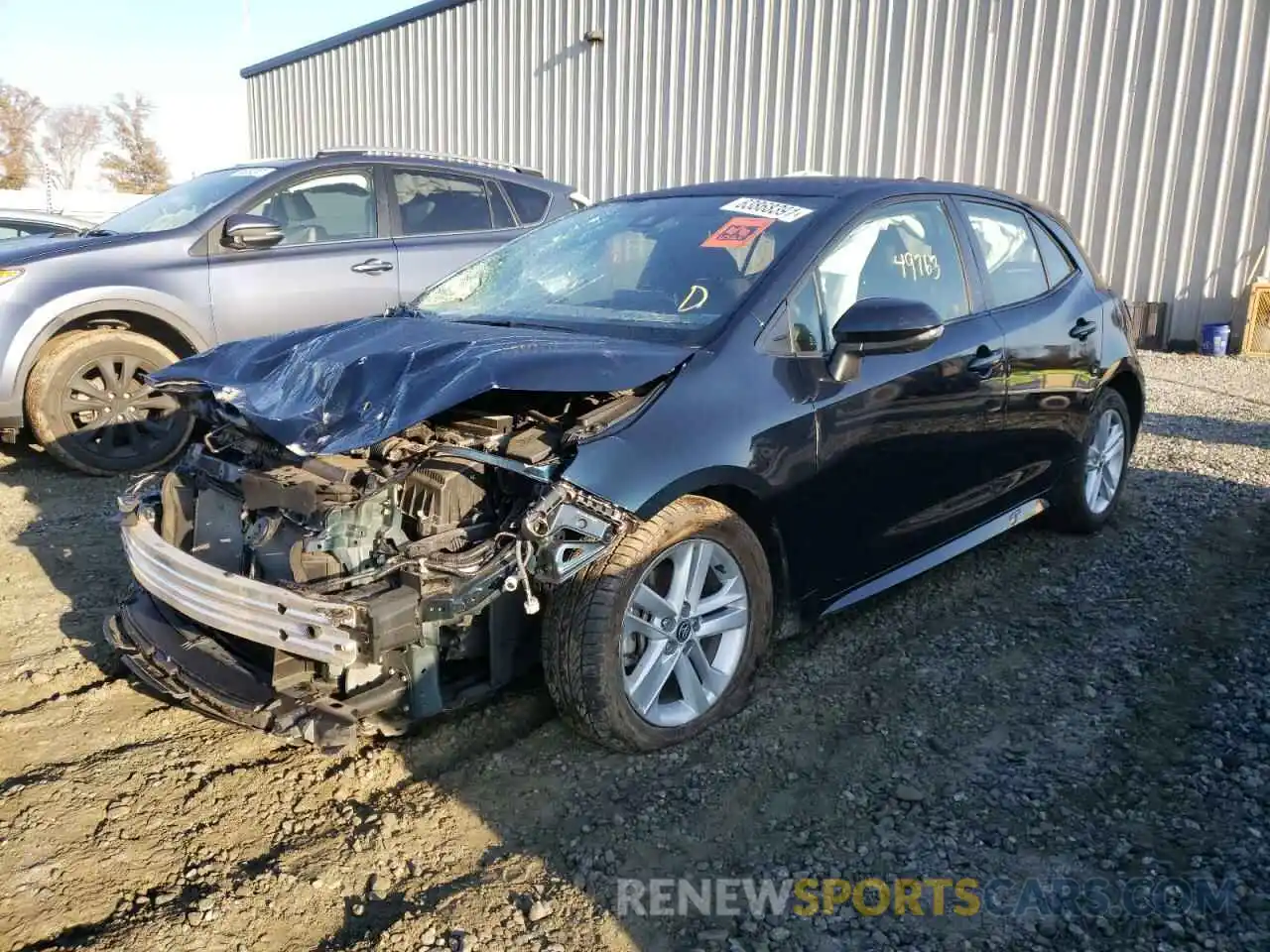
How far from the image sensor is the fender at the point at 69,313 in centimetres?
509

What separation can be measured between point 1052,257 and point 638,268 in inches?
84.4

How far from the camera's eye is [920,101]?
12.2 meters

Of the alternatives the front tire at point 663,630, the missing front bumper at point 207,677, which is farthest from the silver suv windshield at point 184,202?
the front tire at point 663,630

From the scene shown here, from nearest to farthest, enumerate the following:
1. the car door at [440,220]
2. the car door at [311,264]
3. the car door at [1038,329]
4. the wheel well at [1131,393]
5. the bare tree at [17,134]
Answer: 1. the car door at [1038,329]
2. the wheel well at [1131,393]
3. the car door at [311,264]
4. the car door at [440,220]
5. the bare tree at [17,134]

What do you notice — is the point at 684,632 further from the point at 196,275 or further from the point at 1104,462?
the point at 196,275

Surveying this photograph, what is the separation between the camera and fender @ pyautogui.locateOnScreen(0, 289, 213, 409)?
16.7 ft

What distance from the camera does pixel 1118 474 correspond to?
493 centimetres

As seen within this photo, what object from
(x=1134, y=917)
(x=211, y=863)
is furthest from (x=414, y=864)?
(x=1134, y=917)

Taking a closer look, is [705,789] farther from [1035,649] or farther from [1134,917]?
[1035,649]

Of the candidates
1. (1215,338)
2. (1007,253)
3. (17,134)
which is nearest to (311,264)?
(1007,253)

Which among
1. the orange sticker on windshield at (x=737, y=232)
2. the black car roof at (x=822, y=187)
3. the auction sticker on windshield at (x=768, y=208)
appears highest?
the black car roof at (x=822, y=187)

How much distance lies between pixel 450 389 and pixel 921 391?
5.76 ft

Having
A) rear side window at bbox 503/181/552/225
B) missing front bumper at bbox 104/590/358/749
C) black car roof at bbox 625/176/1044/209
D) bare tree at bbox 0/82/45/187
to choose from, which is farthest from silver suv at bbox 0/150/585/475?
bare tree at bbox 0/82/45/187

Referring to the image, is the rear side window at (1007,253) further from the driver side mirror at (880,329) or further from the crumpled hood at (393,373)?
the crumpled hood at (393,373)
